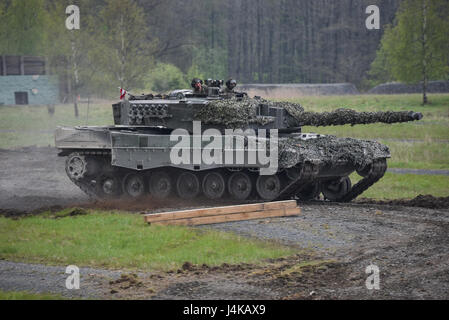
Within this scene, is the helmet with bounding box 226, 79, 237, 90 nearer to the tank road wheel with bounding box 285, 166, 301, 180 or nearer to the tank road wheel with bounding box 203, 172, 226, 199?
the tank road wheel with bounding box 203, 172, 226, 199

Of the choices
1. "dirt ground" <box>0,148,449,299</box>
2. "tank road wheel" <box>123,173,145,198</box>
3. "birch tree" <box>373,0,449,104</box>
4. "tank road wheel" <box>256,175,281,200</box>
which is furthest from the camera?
"birch tree" <box>373,0,449,104</box>

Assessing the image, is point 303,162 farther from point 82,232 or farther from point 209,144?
point 82,232

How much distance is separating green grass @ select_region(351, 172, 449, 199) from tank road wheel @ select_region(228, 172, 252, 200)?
4.59m

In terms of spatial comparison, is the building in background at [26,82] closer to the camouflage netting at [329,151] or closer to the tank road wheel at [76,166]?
the tank road wheel at [76,166]

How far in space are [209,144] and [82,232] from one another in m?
4.91

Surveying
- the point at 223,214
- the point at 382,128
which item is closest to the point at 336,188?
the point at 223,214

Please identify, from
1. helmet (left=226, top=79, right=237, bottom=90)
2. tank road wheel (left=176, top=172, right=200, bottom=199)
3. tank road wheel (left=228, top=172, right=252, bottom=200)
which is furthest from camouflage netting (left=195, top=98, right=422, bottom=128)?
tank road wheel (left=176, top=172, right=200, bottom=199)

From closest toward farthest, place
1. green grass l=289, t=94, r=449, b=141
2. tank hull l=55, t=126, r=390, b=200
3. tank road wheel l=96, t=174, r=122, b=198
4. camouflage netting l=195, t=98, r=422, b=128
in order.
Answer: tank hull l=55, t=126, r=390, b=200 < camouflage netting l=195, t=98, r=422, b=128 < tank road wheel l=96, t=174, r=122, b=198 < green grass l=289, t=94, r=449, b=141

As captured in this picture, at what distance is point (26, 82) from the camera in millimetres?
47000

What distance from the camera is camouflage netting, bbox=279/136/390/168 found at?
17391mm

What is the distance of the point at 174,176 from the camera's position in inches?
792

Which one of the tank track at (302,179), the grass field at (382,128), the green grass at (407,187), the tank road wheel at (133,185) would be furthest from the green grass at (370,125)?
the tank road wheel at (133,185)

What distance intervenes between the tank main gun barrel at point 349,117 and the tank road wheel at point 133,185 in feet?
14.9
